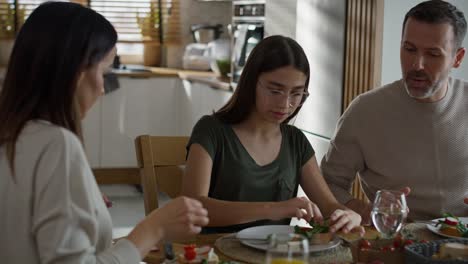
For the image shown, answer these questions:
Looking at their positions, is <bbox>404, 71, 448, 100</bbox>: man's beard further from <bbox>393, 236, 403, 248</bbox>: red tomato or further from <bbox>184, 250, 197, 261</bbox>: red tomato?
<bbox>184, 250, 197, 261</bbox>: red tomato

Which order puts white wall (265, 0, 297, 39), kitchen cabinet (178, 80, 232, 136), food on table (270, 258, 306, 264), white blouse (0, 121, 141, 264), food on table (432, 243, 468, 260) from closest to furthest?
food on table (270, 258, 306, 264)
white blouse (0, 121, 141, 264)
food on table (432, 243, 468, 260)
white wall (265, 0, 297, 39)
kitchen cabinet (178, 80, 232, 136)

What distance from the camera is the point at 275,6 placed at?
4371 millimetres

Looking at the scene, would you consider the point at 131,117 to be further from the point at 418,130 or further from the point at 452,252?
the point at 452,252

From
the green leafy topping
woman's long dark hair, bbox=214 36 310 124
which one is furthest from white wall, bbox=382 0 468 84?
the green leafy topping

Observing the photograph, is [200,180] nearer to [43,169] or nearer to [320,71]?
[43,169]

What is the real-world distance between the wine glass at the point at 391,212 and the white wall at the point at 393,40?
1707 millimetres

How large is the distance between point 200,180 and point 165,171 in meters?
0.30

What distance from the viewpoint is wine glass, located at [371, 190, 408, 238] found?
167 cm

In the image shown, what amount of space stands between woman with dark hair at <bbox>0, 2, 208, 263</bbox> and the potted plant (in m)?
5.11

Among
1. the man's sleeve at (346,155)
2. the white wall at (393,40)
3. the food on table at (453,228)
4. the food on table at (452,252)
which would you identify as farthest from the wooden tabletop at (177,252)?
the white wall at (393,40)

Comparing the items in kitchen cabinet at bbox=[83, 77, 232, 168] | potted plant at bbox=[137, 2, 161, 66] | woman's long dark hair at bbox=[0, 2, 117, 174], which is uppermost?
woman's long dark hair at bbox=[0, 2, 117, 174]

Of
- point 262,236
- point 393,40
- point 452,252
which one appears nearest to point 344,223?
point 262,236

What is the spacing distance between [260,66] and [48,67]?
0.89 m

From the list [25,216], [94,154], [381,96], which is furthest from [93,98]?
[94,154]
